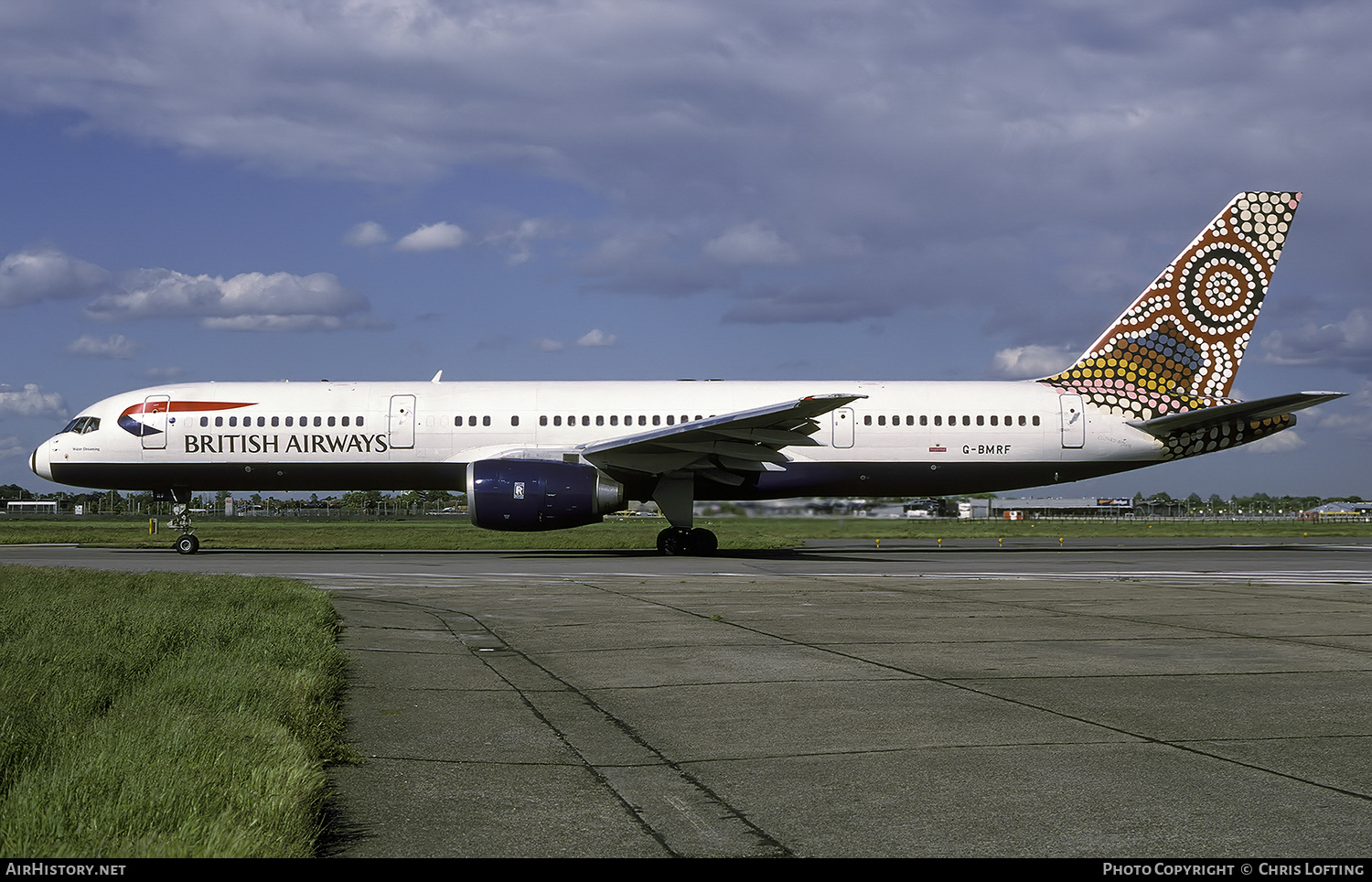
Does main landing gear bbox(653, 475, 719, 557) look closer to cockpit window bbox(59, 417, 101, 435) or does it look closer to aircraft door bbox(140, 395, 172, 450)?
aircraft door bbox(140, 395, 172, 450)

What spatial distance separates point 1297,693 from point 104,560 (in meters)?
21.7

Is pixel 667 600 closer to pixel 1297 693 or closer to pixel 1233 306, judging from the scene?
pixel 1297 693

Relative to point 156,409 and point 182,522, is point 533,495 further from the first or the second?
point 156,409

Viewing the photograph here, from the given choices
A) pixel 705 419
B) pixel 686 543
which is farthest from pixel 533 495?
pixel 705 419

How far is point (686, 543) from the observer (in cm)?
2436

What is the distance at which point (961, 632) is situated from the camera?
1032 centimetres

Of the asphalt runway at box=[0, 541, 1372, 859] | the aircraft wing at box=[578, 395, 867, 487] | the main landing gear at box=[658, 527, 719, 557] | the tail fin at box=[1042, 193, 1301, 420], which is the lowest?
the asphalt runway at box=[0, 541, 1372, 859]

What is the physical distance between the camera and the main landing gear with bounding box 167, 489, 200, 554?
83.9ft

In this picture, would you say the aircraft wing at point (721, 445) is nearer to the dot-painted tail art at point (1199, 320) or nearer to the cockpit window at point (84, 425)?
the dot-painted tail art at point (1199, 320)

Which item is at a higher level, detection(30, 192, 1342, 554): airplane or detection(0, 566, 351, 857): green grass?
detection(30, 192, 1342, 554): airplane

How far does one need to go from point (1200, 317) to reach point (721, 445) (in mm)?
12490

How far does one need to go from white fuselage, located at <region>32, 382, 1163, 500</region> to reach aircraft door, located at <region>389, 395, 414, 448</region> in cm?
3

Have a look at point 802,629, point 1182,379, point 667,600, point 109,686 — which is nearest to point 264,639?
point 109,686

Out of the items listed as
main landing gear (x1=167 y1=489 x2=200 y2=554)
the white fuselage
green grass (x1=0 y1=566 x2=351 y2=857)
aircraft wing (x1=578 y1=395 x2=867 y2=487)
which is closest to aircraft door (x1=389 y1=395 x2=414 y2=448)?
the white fuselage
